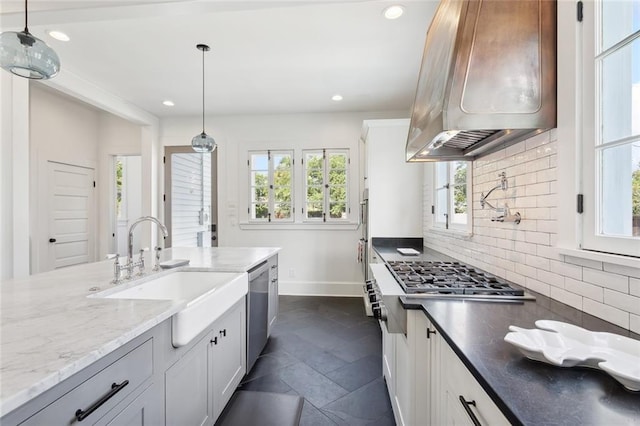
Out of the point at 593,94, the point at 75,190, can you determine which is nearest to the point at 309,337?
the point at 593,94

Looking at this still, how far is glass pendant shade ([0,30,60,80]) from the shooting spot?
1.41 metres

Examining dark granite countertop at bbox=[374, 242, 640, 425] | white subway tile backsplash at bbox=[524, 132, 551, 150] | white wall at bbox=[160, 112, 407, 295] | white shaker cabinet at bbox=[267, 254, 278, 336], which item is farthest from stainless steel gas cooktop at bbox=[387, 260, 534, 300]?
white wall at bbox=[160, 112, 407, 295]

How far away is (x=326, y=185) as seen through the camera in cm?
444

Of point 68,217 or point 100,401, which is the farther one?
point 68,217

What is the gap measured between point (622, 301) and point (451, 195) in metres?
1.75

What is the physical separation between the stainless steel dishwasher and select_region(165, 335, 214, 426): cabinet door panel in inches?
24.5

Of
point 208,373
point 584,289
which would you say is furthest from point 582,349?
point 208,373

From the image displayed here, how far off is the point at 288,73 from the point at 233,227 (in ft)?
8.12

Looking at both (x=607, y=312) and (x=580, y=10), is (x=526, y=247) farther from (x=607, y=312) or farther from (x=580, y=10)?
(x=580, y=10)

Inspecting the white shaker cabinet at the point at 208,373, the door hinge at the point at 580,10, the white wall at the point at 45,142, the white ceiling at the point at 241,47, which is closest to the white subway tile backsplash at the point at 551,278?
the door hinge at the point at 580,10

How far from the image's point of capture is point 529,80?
4.10 ft

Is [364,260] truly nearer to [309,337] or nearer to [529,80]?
[309,337]

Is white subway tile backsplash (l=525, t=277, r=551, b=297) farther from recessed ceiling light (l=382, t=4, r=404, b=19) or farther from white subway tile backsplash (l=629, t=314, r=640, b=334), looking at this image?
recessed ceiling light (l=382, t=4, r=404, b=19)

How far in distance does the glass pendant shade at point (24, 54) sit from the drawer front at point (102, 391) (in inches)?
60.8
